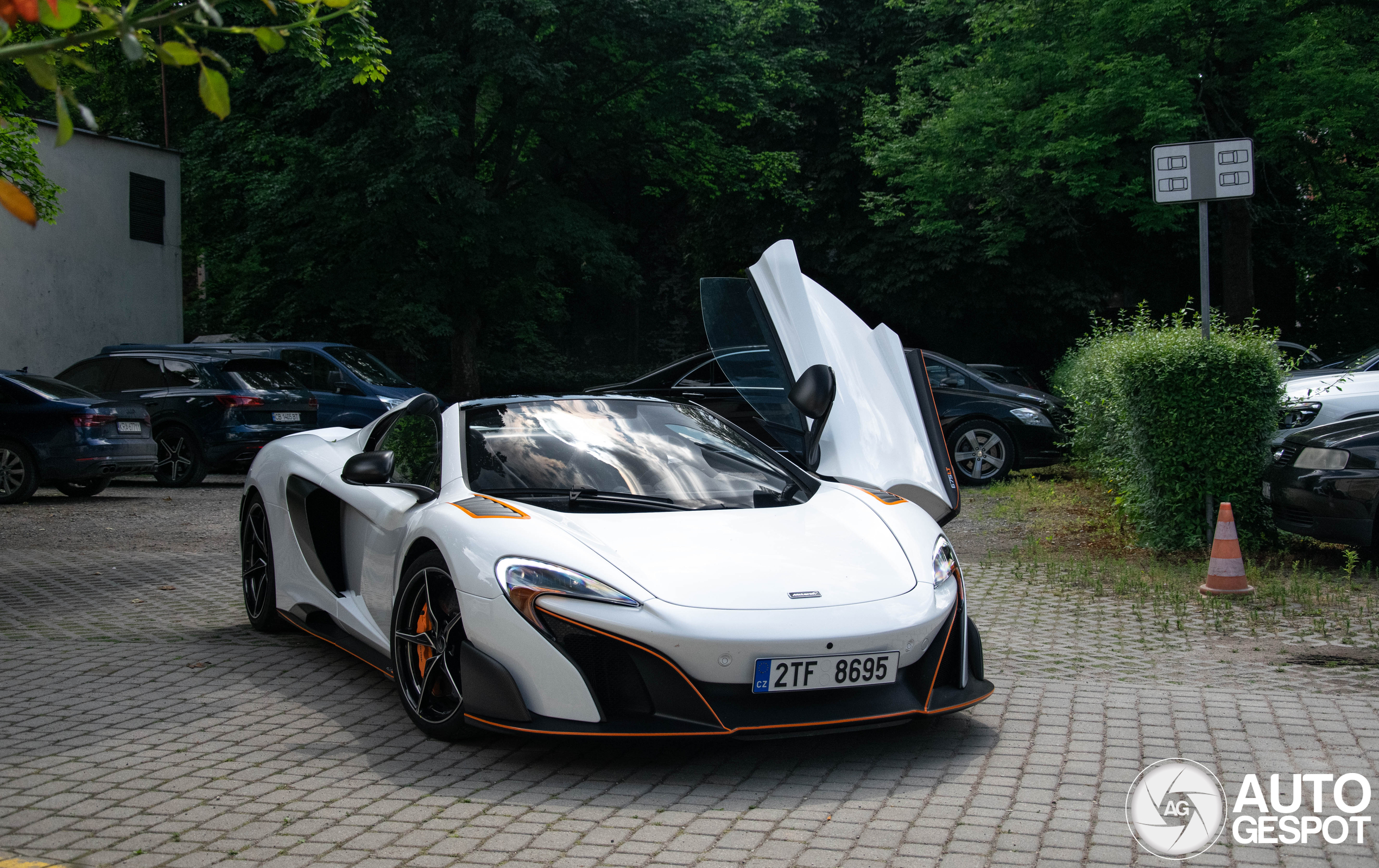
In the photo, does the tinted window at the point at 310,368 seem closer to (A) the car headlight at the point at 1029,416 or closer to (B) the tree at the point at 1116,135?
(A) the car headlight at the point at 1029,416

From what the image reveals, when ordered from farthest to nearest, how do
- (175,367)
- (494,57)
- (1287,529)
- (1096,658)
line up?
(494,57)
(175,367)
(1287,529)
(1096,658)

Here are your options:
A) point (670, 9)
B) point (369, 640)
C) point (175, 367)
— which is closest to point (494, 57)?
point (670, 9)

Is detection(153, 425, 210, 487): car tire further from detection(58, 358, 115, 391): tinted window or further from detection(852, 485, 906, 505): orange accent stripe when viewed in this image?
detection(852, 485, 906, 505): orange accent stripe

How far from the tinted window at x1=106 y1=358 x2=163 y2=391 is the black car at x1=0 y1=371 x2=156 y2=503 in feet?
7.37

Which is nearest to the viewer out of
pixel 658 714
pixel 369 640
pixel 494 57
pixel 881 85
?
pixel 658 714

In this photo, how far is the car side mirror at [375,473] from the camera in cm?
495

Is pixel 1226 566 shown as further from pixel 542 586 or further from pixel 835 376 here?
pixel 542 586

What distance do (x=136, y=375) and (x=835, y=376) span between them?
13.0 m

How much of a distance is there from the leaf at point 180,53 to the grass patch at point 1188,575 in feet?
18.7

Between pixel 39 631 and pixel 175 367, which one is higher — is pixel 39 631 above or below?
below

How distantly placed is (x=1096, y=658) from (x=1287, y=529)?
3.07 meters

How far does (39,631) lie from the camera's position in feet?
22.5

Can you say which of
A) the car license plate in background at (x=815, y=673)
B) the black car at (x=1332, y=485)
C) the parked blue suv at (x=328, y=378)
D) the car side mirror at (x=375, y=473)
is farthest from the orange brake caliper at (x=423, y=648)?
the parked blue suv at (x=328, y=378)

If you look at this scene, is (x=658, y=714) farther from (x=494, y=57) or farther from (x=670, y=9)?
(x=670, y=9)
